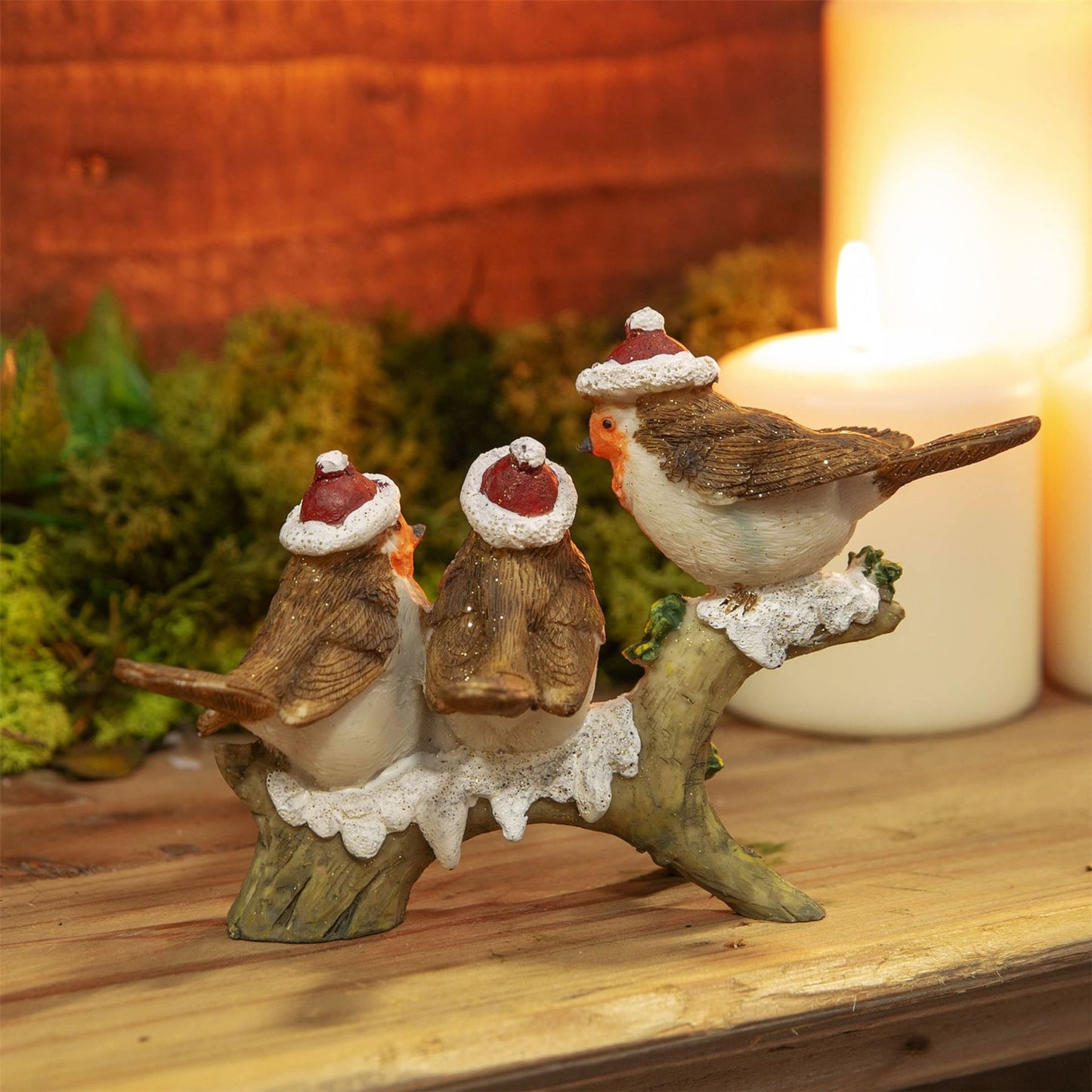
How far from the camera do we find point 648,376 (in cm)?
72

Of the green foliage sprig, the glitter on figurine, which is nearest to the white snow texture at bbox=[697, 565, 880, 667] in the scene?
the glitter on figurine

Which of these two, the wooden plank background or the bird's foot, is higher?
the wooden plank background

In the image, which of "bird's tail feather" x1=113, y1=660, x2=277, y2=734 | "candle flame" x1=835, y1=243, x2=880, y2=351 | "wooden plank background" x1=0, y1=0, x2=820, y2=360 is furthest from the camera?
"wooden plank background" x1=0, y1=0, x2=820, y2=360

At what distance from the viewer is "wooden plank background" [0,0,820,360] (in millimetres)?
1192

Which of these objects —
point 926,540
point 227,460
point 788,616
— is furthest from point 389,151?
point 788,616

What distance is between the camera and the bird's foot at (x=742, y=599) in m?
0.75

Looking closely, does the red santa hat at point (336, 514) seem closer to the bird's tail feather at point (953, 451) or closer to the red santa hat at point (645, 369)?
the red santa hat at point (645, 369)

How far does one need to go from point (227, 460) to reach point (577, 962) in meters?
0.53

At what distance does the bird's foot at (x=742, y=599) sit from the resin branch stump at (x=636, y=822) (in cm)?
2

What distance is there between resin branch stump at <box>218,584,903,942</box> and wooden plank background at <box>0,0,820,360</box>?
59cm

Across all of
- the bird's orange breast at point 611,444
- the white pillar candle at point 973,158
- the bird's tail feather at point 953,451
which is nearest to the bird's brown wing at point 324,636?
the bird's orange breast at point 611,444

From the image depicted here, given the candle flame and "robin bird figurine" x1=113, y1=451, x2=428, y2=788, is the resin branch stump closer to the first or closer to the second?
"robin bird figurine" x1=113, y1=451, x2=428, y2=788

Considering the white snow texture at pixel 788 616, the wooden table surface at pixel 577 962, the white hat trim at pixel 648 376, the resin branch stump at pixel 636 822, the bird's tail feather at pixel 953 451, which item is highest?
the white hat trim at pixel 648 376

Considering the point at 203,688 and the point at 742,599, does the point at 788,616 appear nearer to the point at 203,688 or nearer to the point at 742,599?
the point at 742,599
